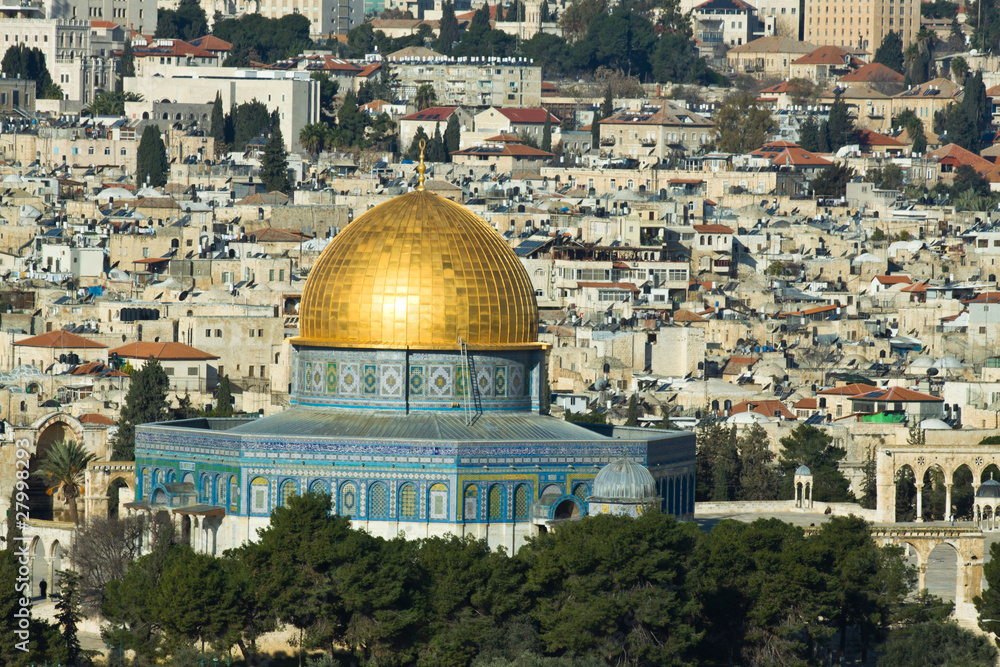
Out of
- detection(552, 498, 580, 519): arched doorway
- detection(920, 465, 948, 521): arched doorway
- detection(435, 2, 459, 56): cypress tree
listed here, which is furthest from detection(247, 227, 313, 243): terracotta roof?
detection(435, 2, 459, 56): cypress tree

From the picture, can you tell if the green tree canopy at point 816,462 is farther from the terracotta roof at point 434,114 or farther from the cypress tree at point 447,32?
the cypress tree at point 447,32

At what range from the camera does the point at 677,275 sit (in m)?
83.1

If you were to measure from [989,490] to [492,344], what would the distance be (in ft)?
42.1

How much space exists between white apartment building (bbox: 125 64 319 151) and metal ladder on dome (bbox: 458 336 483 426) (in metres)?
76.0

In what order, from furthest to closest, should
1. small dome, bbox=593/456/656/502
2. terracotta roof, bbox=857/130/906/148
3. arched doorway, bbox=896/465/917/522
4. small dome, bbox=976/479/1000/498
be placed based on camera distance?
terracotta roof, bbox=857/130/906/148, arched doorway, bbox=896/465/917/522, small dome, bbox=976/479/1000/498, small dome, bbox=593/456/656/502

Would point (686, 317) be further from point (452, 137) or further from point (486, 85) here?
point (486, 85)

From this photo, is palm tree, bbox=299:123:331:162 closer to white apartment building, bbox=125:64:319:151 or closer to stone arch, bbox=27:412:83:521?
white apartment building, bbox=125:64:319:151

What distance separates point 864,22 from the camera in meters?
157

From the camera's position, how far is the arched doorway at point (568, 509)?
133 ft

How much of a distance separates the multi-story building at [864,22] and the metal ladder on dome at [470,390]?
Answer: 116955 mm

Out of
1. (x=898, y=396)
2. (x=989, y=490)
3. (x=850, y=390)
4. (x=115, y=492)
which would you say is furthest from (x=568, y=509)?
(x=850, y=390)

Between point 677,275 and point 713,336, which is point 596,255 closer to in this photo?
point 677,275

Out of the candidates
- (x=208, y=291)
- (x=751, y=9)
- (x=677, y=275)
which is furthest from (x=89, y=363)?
(x=751, y=9)

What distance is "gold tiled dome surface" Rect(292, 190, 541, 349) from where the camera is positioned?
41.4 m
